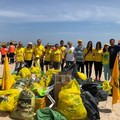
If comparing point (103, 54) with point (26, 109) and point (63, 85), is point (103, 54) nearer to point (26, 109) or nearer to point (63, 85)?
point (63, 85)

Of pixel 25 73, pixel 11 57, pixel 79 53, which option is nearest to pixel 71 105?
pixel 25 73

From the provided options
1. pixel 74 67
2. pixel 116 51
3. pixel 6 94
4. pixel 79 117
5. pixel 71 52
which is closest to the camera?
pixel 79 117

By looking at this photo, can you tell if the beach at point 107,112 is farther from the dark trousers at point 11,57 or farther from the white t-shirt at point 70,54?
the dark trousers at point 11,57

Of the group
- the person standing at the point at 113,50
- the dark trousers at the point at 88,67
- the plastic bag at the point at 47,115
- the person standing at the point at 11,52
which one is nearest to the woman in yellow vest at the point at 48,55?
the dark trousers at the point at 88,67

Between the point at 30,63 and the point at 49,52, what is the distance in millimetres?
901

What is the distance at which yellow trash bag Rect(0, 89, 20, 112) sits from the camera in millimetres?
6332

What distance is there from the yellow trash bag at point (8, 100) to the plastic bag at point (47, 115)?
2.14 feet

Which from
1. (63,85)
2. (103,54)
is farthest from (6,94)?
(103,54)

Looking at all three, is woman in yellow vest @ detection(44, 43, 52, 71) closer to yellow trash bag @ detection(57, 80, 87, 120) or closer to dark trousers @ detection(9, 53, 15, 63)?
yellow trash bag @ detection(57, 80, 87, 120)

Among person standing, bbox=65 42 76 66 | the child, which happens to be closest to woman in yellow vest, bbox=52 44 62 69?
person standing, bbox=65 42 76 66

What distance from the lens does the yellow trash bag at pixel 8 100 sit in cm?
633

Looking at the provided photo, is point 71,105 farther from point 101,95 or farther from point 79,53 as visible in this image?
point 79,53

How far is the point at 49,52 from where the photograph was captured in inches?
456

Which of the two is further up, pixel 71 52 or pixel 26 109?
pixel 71 52
